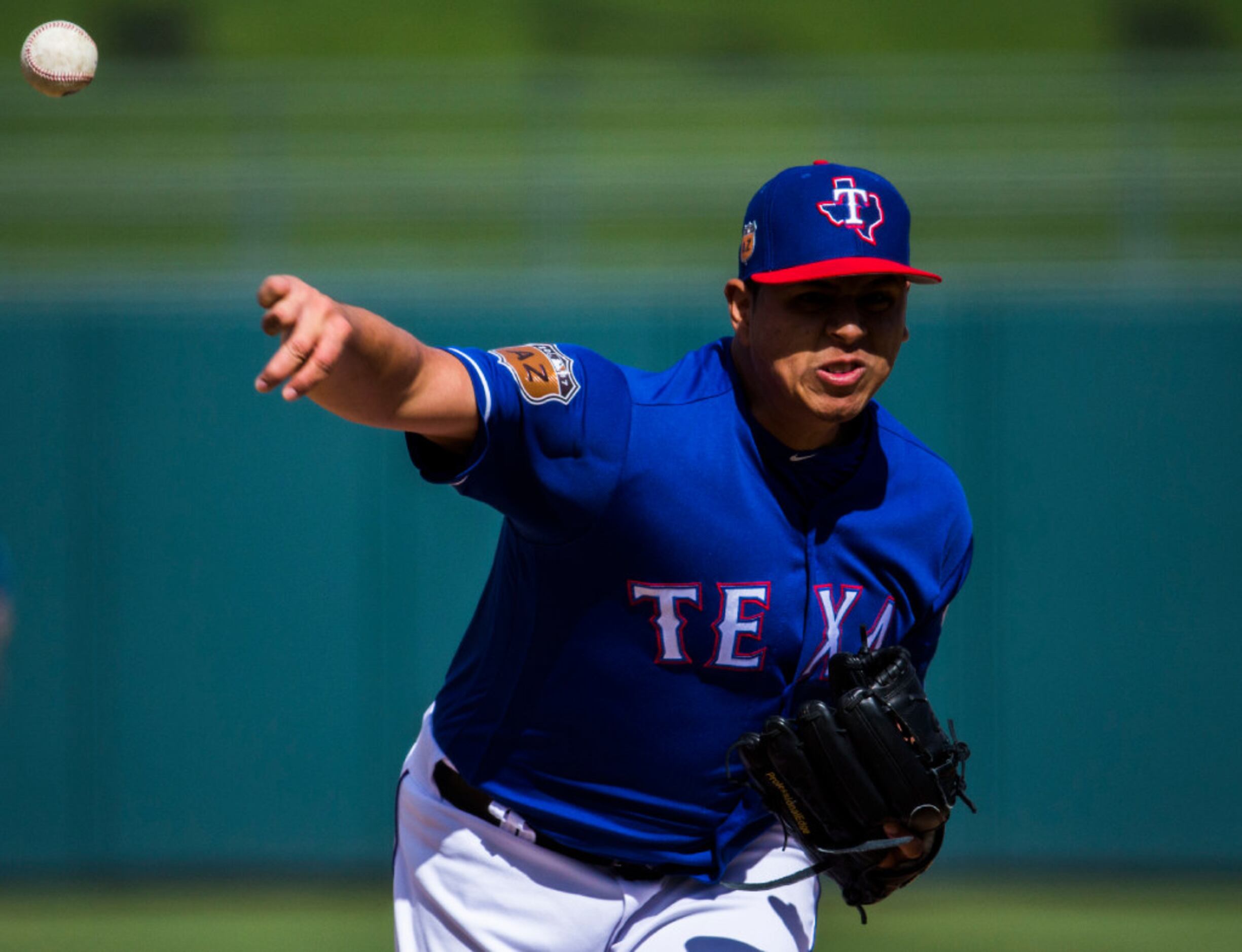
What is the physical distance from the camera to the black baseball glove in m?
2.63

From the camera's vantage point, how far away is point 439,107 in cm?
893

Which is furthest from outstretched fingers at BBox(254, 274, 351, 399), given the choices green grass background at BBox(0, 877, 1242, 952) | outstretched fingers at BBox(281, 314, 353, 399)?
green grass background at BBox(0, 877, 1242, 952)

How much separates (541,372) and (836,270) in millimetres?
562

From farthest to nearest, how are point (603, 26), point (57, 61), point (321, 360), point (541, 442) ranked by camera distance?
point (603, 26), point (57, 61), point (541, 442), point (321, 360)

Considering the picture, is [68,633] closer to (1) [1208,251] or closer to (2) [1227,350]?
(2) [1227,350]

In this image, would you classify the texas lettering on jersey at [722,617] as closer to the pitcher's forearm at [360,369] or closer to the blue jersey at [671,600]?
the blue jersey at [671,600]

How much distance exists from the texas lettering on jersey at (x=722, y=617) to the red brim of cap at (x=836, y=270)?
545mm

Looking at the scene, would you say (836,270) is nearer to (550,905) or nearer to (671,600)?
(671,600)

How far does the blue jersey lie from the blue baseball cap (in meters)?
0.26

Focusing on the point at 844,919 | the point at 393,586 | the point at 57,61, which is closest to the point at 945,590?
the point at 57,61

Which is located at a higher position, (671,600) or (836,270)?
(836,270)

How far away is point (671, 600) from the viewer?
2.59 m

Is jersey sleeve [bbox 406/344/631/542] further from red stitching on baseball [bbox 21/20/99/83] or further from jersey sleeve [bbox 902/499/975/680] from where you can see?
red stitching on baseball [bbox 21/20/99/83]

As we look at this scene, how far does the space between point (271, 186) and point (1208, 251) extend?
535cm
